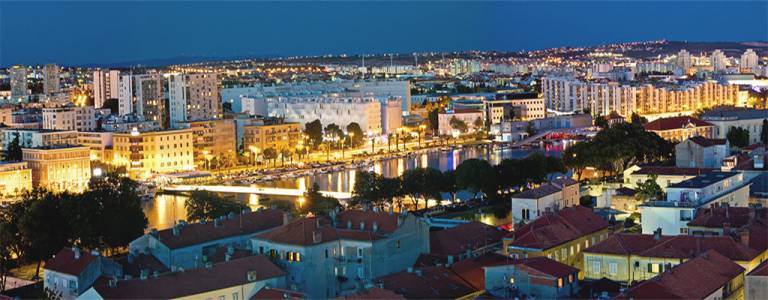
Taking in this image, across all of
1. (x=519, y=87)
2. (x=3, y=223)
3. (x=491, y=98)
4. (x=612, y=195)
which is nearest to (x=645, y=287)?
(x=612, y=195)

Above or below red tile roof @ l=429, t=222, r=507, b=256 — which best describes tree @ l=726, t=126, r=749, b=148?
above

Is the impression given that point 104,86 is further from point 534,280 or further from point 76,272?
point 534,280

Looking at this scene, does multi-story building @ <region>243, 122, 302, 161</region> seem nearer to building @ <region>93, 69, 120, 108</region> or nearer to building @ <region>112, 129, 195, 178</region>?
building @ <region>112, 129, 195, 178</region>

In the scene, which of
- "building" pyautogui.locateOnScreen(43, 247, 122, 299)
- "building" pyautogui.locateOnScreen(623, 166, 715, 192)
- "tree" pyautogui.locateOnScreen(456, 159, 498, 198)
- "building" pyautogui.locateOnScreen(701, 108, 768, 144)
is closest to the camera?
Answer: "building" pyautogui.locateOnScreen(43, 247, 122, 299)

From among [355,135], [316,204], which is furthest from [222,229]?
[355,135]

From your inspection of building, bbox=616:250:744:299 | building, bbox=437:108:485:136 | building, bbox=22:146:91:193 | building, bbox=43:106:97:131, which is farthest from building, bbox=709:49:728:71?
building, bbox=616:250:744:299
